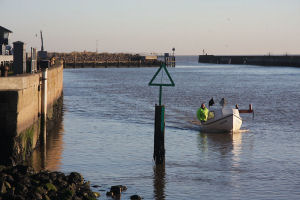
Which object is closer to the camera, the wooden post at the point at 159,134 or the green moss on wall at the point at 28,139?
the green moss on wall at the point at 28,139

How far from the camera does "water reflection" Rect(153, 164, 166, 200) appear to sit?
1758 cm

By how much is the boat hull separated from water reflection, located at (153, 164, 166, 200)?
10414 mm

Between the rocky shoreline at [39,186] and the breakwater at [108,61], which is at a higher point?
the breakwater at [108,61]

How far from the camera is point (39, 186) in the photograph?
15.0 meters

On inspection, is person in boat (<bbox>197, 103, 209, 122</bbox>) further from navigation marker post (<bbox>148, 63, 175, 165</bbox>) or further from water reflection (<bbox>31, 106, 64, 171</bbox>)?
navigation marker post (<bbox>148, 63, 175, 165</bbox>)

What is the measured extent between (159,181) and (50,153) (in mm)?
6232

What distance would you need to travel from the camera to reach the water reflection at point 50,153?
69.2 ft

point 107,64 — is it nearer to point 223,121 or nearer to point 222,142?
point 223,121

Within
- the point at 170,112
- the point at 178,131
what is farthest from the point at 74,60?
the point at 178,131

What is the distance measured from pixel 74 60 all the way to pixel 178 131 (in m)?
133

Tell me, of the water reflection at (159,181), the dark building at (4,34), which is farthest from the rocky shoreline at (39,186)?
the dark building at (4,34)

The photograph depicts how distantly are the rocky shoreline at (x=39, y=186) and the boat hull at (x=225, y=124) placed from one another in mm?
15207

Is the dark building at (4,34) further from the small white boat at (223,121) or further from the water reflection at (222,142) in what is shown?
the water reflection at (222,142)

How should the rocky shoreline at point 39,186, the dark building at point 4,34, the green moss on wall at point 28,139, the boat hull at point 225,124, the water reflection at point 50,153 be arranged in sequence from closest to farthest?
the rocky shoreline at point 39,186 < the green moss on wall at point 28,139 < the water reflection at point 50,153 < the boat hull at point 225,124 < the dark building at point 4,34
